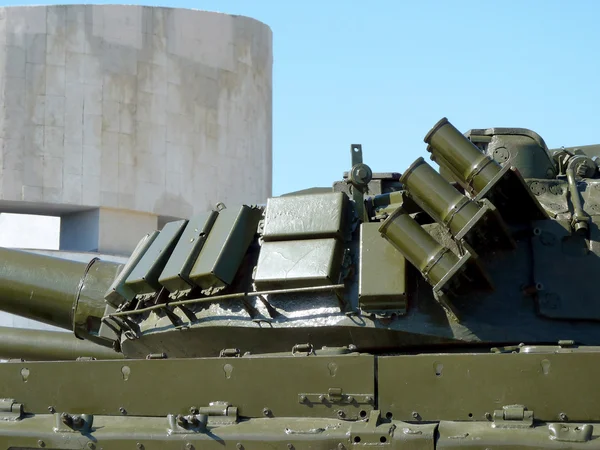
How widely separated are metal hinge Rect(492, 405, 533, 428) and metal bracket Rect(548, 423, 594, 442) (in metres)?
0.18

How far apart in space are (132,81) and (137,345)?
2674 cm

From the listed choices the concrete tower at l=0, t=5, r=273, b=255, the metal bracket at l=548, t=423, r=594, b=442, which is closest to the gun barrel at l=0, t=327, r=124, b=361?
the metal bracket at l=548, t=423, r=594, b=442

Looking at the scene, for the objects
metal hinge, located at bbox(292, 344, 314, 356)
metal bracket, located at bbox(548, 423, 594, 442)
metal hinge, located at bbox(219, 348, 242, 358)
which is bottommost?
metal bracket, located at bbox(548, 423, 594, 442)

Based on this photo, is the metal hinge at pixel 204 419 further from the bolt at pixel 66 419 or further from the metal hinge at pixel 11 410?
the metal hinge at pixel 11 410

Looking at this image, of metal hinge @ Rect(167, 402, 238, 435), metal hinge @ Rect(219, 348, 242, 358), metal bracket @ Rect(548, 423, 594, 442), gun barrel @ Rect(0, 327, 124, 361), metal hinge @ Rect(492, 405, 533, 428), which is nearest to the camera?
metal bracket @ Rect(548, 423, 594, 442)

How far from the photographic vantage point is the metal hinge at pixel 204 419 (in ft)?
28.4

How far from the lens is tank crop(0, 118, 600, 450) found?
26.7 ft

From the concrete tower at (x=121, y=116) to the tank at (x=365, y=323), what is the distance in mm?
25158

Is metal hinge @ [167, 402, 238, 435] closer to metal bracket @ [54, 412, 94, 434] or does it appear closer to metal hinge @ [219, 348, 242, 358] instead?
metal hinge @ [219, 348, 242, 358]

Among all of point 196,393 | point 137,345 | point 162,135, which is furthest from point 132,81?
point 196,393

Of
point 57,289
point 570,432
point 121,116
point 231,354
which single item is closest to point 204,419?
point 231,354

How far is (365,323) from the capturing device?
9.71 meters

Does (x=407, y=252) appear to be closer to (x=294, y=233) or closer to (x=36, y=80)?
(x=294, y=233)

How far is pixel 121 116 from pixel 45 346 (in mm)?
23381
